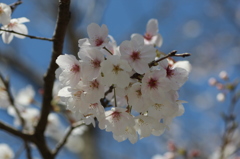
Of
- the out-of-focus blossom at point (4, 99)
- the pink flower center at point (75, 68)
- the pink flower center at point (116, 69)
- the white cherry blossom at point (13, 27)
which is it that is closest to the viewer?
the pink flower center at point (116, 69)

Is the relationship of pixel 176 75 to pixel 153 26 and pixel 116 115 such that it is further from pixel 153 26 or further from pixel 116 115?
pixel 153 26

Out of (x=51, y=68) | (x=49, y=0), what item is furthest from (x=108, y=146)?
(x=51, y=68)

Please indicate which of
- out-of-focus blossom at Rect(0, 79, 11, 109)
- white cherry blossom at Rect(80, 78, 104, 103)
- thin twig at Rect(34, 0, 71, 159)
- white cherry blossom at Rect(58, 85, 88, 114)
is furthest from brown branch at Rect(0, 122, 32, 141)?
white cherry blossom at Rect(80, 78, 104, 103)

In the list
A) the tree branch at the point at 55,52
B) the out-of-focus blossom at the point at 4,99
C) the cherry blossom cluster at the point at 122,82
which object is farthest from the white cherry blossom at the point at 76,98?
the out-of-focus blossom at the point at 4,99

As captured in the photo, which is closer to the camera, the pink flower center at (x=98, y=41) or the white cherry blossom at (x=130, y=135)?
the pink flower center at (x=98, y=41)

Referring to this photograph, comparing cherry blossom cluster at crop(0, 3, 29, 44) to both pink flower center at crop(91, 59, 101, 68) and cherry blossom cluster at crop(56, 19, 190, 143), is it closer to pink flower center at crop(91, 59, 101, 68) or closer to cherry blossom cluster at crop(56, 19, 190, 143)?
cherry blossom cluster at crop(56, 19, 190, 143)

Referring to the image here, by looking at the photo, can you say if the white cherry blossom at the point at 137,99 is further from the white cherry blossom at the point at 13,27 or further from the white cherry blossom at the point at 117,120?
the white cherry blossom at the point at 13,27

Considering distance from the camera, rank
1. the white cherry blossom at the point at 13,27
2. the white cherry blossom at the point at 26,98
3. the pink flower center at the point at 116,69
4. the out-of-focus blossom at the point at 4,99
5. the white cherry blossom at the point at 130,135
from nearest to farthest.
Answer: the pink flower center at the point at 116,69 < the white cherry blossom at the point at 130,135 < the white cherry blossom at the point at 13,27 < the out-of-focus blossom at the point at 4,99 < the white cherry blossom at the point at 26,98
